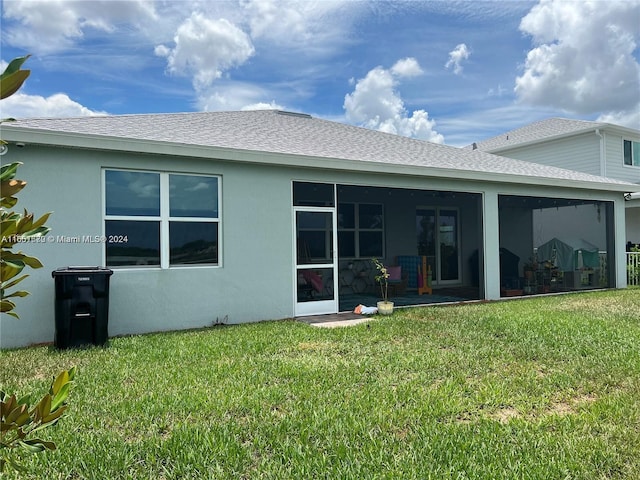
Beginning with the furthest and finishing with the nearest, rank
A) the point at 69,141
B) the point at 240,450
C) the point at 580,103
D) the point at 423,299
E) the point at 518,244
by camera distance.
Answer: the point at 580,103, the point at 518,244, the point at 423,299, the point at 69,141, the point at 240,450

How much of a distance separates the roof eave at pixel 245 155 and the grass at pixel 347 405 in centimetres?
306

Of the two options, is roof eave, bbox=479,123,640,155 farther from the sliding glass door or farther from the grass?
the grass

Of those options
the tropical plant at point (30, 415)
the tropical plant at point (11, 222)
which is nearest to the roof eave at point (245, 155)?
the tropical plant at point (11, 222)

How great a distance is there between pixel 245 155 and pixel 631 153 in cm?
1984

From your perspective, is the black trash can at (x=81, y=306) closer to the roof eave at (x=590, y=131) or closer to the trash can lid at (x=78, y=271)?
the trash can lid at (x=78, y=271)

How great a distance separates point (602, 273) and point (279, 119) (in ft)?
38.1

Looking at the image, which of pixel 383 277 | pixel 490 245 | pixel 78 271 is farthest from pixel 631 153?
pixel 78 271

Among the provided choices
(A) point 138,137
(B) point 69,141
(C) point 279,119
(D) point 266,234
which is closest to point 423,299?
(D) point 266,234

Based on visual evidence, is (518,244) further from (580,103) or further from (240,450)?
(580,103)

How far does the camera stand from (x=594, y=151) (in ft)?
65.1

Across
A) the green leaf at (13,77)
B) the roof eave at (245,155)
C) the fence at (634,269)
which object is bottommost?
the fence at (634,269)

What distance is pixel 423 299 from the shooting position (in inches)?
488

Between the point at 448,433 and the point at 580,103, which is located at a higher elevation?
the point at 580,103

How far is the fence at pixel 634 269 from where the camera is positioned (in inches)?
586
